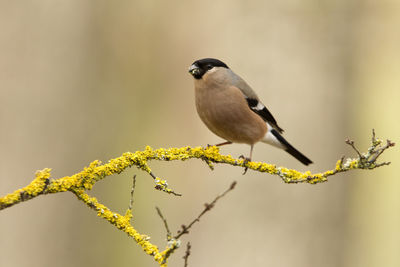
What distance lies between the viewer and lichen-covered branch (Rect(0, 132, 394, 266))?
2.41 meters

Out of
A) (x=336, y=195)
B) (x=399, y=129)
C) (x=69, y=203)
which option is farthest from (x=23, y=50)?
(x=399, y=129)

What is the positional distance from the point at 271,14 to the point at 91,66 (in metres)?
2.50

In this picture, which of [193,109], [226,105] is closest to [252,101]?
[226,105]

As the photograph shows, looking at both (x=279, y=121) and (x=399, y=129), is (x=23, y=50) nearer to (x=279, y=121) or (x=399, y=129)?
(x=279, y=121)

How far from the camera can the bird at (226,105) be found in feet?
14.3

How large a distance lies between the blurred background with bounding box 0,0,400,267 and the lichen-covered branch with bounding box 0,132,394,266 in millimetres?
2597

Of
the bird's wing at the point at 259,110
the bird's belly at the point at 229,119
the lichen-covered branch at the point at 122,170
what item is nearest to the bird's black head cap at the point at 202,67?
the bird's belly at the point at 229,119

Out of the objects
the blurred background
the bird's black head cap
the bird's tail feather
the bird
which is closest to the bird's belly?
the bird

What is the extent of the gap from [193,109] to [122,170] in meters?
4.73

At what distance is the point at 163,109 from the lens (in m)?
7.81

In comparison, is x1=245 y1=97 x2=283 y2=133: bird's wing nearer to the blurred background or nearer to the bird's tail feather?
the bird's tail feather

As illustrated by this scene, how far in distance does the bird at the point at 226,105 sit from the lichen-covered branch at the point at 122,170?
0.81m

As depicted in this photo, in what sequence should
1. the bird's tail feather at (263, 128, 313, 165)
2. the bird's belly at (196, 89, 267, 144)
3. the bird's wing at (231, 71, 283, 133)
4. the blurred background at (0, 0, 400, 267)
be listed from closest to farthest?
the bird's belly at (196, 89, 267, 144) → the bird's wing at (231, 71, 283, 133) → the bird's tail feather at (263, 128, 313, 165) → the blurred background at (0, 0, 400, 267)

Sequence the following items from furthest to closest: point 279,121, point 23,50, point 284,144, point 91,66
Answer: point 91,66 → point 23,50 → point 279,121 → point 284,144
